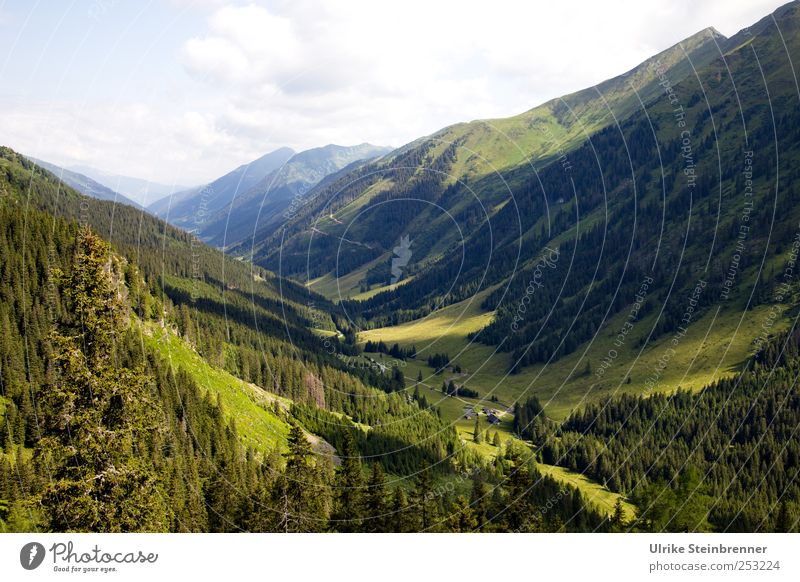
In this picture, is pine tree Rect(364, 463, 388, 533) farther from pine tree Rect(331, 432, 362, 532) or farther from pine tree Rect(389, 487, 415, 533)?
pine tree Rect(389, 487, 415, 533)

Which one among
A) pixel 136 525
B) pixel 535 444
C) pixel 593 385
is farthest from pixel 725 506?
pixel 136 525

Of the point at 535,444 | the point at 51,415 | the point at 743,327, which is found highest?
the point at 51,415

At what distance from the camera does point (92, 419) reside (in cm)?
2123

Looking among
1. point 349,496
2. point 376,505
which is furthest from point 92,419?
point 376,505

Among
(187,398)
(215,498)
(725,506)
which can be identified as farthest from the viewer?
(725,506)

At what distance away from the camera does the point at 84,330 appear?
21562mm

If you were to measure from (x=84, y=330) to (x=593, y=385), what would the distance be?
17296 centimetres

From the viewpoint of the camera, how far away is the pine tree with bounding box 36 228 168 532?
68.6 feet

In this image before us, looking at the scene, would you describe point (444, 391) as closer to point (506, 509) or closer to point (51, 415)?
point (506, 509)

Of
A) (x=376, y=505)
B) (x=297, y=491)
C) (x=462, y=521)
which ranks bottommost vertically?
(x=462, y=521)

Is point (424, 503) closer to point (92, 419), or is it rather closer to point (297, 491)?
point (297, 491)
